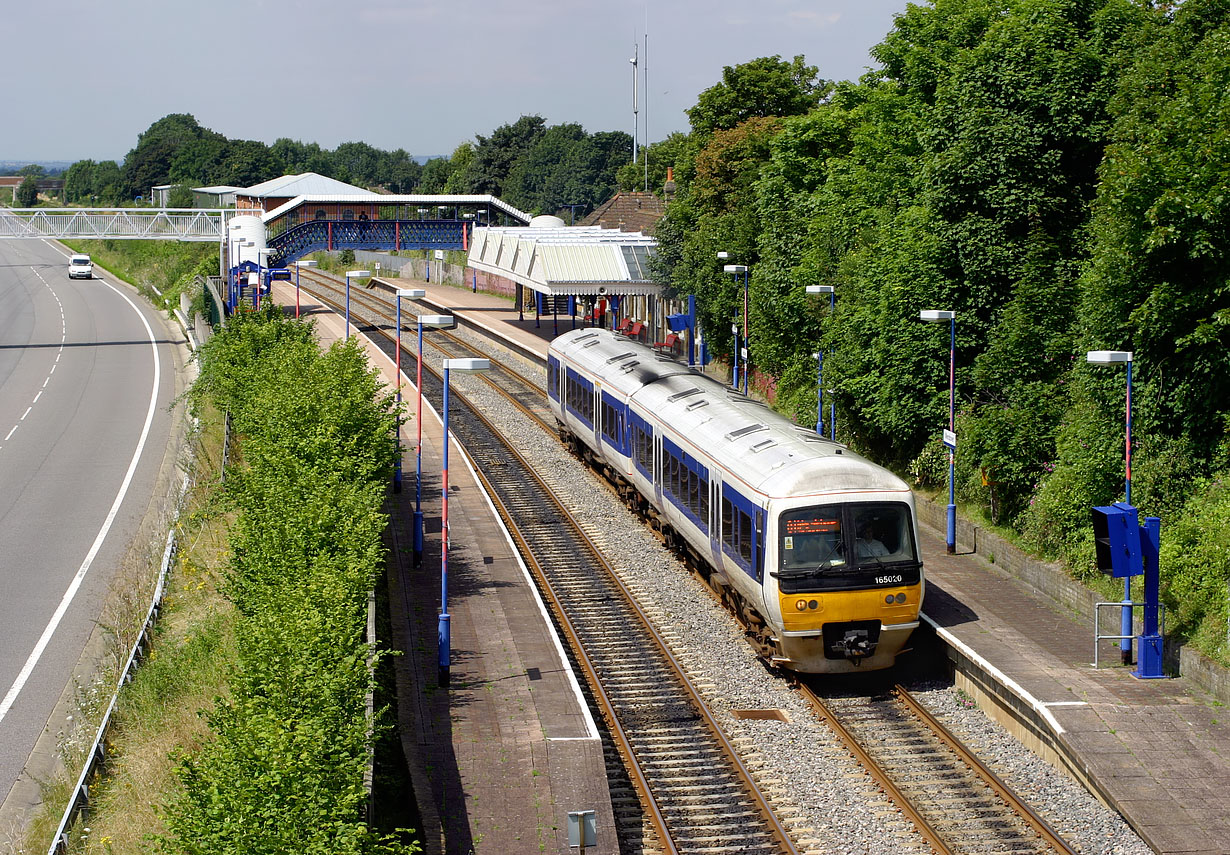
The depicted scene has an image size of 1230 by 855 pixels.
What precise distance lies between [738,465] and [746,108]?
110ft

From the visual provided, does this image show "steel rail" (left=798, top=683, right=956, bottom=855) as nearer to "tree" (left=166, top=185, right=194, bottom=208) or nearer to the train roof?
the train roof

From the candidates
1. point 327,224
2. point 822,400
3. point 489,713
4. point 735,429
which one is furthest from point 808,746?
point 327,224

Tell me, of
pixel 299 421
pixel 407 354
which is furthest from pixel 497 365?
pixel 299 421

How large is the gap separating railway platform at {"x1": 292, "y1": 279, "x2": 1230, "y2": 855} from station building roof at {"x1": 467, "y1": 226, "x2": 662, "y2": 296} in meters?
29.1

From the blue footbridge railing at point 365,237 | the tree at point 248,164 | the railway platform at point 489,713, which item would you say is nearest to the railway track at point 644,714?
the railway platform at point 489,713

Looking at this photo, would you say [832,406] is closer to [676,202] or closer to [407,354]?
[676,202]

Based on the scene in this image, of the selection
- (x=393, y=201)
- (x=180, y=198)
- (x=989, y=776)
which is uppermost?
(x=180, y=198)

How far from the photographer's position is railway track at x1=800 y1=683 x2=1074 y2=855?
14.0 m

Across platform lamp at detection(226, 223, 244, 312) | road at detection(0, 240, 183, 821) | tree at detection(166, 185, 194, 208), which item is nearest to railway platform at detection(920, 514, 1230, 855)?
road at detection(0, 240, 183, 821)

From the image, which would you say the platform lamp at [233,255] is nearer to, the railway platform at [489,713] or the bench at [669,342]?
the bench at [669,342]

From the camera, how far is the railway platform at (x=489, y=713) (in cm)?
1397

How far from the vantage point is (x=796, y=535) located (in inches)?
701

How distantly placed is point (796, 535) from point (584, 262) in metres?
34.6

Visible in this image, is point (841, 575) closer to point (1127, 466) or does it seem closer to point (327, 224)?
point (1127, 466)
